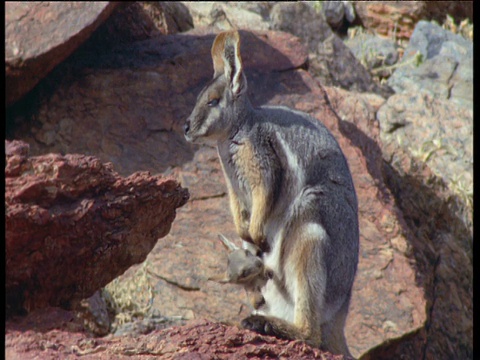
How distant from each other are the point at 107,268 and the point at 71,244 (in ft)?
1.53

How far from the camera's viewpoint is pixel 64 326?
507 centimetres

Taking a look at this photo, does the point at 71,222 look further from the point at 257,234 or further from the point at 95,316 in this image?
the point at 95,316

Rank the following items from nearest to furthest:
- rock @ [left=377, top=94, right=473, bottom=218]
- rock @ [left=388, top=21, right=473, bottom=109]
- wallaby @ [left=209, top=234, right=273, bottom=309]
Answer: wallaby @ [left=209, top=234, right=273, bottom=309]
rock @ [left=377, top=94, right=473, bottom=218]
rock @ [left=388, top=21, right=473, bottom=109]

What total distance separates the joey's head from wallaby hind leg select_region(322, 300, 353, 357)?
1.66 metres

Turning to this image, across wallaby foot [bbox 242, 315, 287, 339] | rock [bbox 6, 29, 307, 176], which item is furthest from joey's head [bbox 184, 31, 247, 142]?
rock [bbox 6, 29, 307, 176]

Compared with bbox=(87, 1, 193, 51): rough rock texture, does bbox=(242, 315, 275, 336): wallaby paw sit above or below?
below

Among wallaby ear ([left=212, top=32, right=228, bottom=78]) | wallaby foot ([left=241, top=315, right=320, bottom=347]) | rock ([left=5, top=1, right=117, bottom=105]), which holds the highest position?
wallaby ear ([left=212, top=32, right=228, bottom=78])

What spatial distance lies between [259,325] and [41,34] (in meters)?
4.65

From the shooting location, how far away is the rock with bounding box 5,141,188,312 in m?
4.95

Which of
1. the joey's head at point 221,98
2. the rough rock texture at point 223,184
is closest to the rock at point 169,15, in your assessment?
the rough rock texture at point 223,184

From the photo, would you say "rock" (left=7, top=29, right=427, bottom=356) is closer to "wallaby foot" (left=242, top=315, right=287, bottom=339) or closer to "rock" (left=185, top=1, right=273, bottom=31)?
"rock" (left=185, top=1, right=273, bottom=31)

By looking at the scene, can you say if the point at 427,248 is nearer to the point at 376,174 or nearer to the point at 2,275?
the point at 376,174

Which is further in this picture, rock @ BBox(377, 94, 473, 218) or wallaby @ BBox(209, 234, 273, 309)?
rock @ BBox(377, 94, 473, 218)

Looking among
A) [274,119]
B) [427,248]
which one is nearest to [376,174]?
[427,248]
